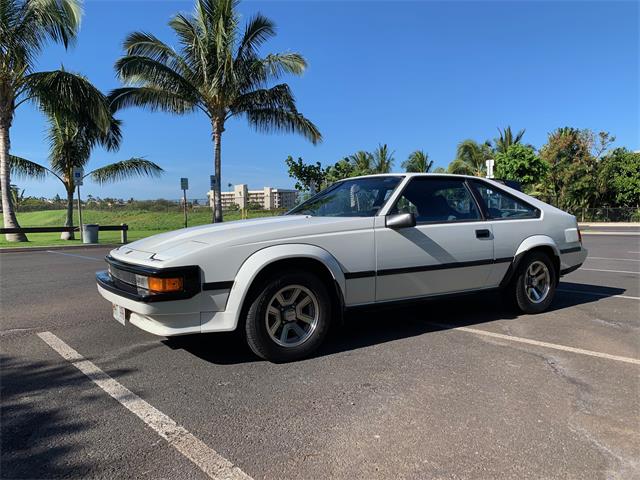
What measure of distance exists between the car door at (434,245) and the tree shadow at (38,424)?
8.04 feet

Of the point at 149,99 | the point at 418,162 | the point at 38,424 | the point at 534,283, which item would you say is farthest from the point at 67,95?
the point at 418,162

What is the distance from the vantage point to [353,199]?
4879 millimetres

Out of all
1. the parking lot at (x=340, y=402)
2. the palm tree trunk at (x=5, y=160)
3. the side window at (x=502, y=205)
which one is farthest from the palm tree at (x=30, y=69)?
the side window at (x=502, y=205)

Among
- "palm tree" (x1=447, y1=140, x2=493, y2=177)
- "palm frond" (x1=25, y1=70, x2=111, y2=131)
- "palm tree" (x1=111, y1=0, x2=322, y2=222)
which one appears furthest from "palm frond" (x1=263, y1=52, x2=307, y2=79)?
"palm tree" (x1=447, y1=140, x2=493, y2=177)

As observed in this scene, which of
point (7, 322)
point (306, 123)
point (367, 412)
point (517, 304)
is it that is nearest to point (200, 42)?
point (306, 123)

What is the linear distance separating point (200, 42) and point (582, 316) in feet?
58.3

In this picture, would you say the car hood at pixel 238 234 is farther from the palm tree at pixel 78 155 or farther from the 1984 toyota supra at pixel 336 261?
the palm tree at pixel 78 155

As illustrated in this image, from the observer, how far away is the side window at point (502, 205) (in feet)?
17.2

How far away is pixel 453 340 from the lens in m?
4.57

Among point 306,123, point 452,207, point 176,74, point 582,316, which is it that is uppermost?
point 176,74

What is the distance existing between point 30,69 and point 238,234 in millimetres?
17355

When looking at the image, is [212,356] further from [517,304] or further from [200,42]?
[200,42]

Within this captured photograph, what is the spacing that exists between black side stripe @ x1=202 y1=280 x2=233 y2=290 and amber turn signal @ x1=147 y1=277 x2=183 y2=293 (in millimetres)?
185

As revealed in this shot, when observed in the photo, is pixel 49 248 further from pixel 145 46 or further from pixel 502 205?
pixel 502 205
